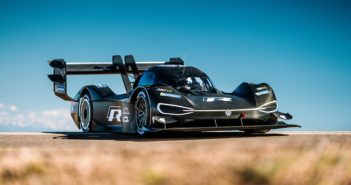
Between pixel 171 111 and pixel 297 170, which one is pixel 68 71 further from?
pixel 297 170

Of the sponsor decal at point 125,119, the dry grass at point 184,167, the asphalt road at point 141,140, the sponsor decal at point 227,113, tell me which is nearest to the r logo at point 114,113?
the sponsor decal at point 125,119

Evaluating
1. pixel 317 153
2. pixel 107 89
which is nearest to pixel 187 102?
pixel 107 89

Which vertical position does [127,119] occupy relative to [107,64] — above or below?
below

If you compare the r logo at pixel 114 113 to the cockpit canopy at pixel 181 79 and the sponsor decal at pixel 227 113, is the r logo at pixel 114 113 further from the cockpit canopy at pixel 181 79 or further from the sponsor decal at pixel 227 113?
the sponsor decal at pixel 227 113

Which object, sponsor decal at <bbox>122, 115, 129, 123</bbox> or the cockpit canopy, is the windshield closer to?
the cockpit canopy

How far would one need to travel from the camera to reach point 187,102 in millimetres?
8805

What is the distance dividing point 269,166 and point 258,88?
20.4 feet

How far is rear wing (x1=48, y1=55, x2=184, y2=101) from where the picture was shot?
13023 millimetres

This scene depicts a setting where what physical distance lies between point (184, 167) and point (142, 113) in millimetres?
5865

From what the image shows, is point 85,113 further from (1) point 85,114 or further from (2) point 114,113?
(2) point 114,113

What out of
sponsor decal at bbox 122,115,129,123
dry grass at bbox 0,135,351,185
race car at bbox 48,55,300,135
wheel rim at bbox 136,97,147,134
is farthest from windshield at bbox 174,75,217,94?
dry grass at bbox 0,135,351,185

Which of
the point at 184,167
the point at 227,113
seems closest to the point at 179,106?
the point at 227,113

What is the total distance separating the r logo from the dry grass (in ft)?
21.4

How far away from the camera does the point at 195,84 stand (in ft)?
33.2
